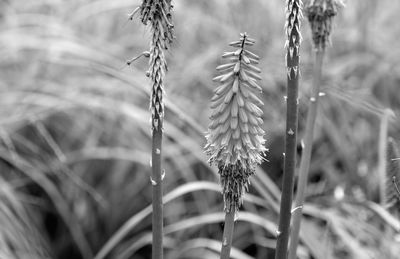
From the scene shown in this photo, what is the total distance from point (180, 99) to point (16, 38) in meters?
1.55

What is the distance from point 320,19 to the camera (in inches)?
86.8

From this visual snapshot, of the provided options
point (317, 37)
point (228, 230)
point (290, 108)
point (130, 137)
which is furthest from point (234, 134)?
point (130, 137)

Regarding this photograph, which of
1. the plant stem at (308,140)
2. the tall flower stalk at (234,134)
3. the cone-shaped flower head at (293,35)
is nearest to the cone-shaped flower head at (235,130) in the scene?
the tall flower stalk at (234,134)

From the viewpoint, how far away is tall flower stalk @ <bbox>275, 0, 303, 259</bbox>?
6.45 ft

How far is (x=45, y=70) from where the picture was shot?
602cm

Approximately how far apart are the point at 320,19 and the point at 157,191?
809mm

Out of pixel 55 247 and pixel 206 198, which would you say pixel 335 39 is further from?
pixel 55 247

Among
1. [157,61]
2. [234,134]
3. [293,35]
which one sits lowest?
[234,134]

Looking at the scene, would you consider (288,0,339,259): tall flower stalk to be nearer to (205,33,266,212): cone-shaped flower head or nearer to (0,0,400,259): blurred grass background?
(205,33,266,212): cone-shaped flower head

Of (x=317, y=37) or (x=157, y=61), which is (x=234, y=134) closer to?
(x=157, y=61)

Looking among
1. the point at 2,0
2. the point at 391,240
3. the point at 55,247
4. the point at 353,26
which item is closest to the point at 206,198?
the point at 55,247

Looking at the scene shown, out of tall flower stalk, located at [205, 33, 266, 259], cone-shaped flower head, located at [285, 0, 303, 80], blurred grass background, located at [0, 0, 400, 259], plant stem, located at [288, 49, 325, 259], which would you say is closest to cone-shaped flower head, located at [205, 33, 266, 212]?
tall flower stalk, located at [205, 33, 266, 259]

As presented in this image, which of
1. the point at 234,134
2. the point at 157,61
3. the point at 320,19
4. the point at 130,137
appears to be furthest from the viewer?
the point at 130,137

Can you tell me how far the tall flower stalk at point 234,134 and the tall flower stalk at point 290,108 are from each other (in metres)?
0.09
